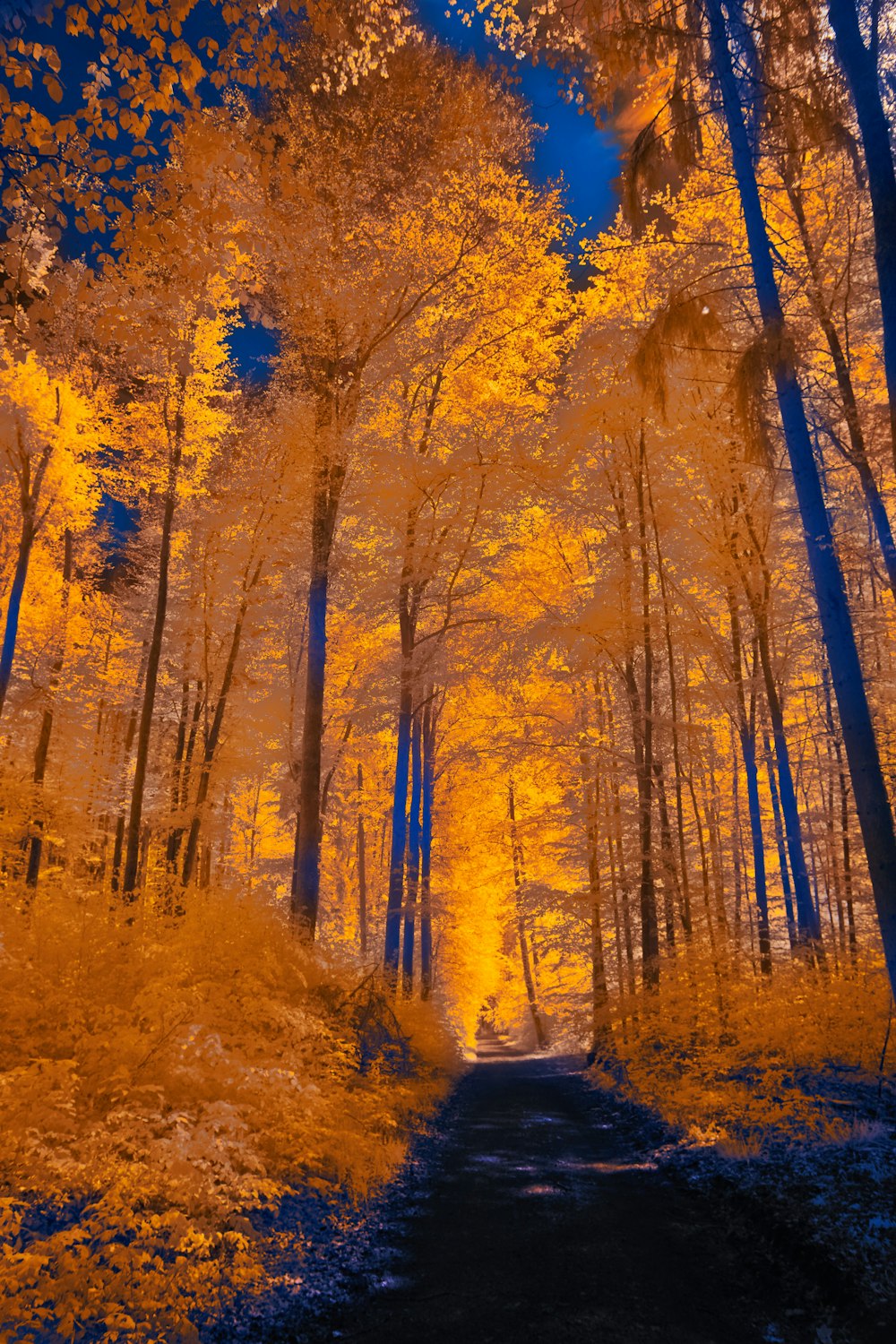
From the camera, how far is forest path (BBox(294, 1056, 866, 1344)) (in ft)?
13.5

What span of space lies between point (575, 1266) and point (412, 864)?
525 inches

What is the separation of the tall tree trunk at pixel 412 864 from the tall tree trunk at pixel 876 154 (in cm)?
1213

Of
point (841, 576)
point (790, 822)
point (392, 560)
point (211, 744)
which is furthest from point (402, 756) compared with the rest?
point (841, 576)

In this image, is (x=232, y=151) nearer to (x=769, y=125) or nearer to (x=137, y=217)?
(x=137, y=217)

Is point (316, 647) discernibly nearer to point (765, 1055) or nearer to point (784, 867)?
point (765, 1055)

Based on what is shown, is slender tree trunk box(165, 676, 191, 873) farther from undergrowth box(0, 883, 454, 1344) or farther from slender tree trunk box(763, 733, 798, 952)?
slender tree trunk box(763, 733, 798, 952)

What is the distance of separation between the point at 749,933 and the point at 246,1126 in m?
11.1

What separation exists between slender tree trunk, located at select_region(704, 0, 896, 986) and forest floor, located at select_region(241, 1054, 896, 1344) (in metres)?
2.30

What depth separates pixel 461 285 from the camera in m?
14.2

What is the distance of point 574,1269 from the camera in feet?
16.3

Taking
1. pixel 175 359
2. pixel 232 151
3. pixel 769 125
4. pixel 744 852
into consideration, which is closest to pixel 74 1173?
pixel 232 151

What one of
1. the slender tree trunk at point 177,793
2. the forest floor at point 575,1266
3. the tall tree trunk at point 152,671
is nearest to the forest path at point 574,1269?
the forest floor at point 575,1266

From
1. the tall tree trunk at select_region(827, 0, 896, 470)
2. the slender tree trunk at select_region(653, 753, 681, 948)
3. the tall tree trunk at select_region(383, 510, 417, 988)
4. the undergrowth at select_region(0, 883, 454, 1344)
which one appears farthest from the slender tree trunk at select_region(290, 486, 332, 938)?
the tall tree trunk at select_region(827, 0, 896, 470)

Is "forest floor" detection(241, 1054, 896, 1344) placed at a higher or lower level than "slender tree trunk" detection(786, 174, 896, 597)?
lower
